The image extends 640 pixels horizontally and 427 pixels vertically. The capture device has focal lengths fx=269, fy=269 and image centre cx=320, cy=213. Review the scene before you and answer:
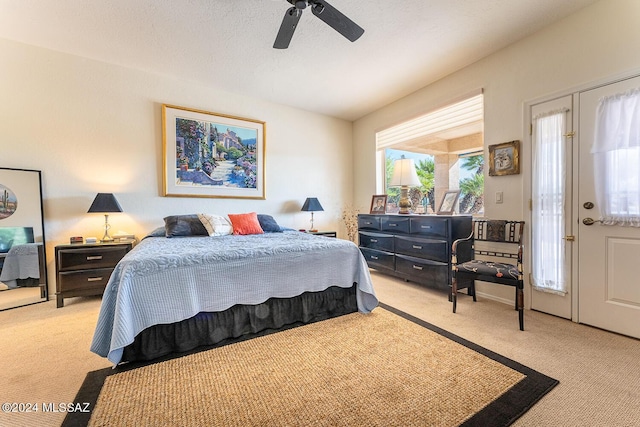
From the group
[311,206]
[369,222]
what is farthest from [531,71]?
[311,206]

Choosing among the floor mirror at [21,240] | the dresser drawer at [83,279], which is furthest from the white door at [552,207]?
the floor mirror at [21,240]

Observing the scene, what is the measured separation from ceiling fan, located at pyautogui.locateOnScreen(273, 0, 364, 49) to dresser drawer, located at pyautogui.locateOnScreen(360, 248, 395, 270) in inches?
103

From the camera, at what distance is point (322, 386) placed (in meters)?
1.50

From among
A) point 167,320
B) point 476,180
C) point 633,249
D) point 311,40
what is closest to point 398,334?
point 167,320

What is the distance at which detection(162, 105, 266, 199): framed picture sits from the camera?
3533 mm

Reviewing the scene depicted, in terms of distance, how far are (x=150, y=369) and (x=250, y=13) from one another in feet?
9.23

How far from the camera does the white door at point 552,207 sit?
236 centimetres

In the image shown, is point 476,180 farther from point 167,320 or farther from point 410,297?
point 167,320

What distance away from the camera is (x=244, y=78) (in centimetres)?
349

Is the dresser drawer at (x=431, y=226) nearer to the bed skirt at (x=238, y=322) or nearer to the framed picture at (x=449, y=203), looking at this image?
the framed picture at (x=449, y=203)

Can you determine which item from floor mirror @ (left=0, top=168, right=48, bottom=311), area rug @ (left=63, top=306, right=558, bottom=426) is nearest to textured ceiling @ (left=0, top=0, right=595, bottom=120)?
floor mirror @ (left=0, top=168, right=48, bottom=311)

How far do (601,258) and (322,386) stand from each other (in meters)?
2.45

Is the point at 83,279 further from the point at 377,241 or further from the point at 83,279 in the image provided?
the point at 377,241

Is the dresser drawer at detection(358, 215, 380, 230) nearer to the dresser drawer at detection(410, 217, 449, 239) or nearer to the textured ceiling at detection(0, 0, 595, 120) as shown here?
the dresser drawer at detection(410, 217, 449, 239)
